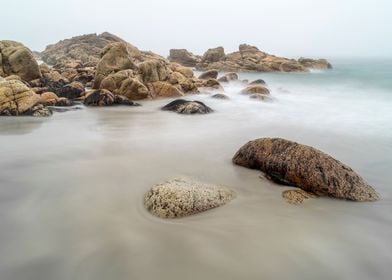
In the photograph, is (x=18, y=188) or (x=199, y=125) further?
(x=199, y=125)

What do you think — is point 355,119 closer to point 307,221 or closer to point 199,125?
point 199,125

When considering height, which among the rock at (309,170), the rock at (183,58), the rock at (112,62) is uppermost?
the rock at (112,62)

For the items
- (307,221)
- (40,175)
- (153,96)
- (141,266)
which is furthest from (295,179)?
(153,96)

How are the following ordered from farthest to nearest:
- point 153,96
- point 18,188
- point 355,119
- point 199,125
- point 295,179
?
point 153,96 < point 355,119 < point 199,125 < point 295,179 < point 18,188

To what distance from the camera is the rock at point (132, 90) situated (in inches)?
673

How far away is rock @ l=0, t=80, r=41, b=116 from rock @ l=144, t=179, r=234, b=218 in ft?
29.1

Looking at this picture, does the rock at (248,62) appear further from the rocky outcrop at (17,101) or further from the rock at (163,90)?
the rocky outcrop at (17,101)

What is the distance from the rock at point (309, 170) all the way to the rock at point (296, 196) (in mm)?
132

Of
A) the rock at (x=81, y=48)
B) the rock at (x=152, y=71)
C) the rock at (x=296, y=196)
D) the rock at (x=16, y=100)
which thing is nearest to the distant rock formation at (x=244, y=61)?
the rock at (x=81, y=48)

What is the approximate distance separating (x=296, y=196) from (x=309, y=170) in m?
0.62

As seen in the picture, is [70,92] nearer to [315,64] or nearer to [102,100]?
[102,100]

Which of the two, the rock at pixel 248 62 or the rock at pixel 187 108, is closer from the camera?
the rock at pixel 187 108

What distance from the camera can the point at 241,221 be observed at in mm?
4707

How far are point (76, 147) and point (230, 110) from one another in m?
8.47
